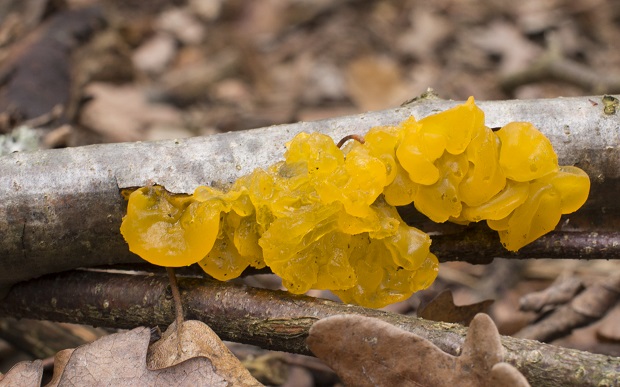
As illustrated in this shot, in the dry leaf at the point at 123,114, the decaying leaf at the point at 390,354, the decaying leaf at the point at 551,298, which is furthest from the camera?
the dry leaf at the point at 123,114

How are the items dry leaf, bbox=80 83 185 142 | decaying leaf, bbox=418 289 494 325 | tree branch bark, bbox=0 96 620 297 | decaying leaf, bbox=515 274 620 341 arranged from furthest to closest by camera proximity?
dry leaf, bbox=80 83 185 142, decaying leaf, bbox=515 274 620 341, decaying leaf, bbox=418 289 494 325, tree branch bark, bbox=0 96 620 297

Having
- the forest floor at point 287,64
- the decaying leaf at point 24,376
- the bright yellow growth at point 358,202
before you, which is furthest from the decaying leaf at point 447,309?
the decaying leaf at point 24,376

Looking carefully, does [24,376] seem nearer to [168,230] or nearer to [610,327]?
[168,230]

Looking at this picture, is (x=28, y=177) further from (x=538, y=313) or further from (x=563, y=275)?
(x=563, y=275)

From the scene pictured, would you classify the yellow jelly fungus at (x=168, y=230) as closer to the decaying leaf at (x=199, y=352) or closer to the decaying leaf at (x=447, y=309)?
the decaying leaf at (x=199, y=352)

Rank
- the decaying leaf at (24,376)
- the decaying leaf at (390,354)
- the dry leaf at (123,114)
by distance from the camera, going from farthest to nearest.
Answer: the dry leaf at (123,114) < the decaying leaf at (24,376) < the decaying leaf at (390,354)

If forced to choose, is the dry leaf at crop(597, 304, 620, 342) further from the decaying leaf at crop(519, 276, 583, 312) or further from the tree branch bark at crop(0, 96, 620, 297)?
the tree branch bark at crop(0, 96, 620, 297)

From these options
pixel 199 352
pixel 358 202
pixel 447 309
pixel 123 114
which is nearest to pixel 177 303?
pixel 199 352

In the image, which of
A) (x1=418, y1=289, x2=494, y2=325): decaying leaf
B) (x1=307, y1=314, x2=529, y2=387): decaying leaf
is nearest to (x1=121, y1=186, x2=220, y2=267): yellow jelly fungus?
(x1=307, y1=314, x2=529, y2=387): decaying leaf
